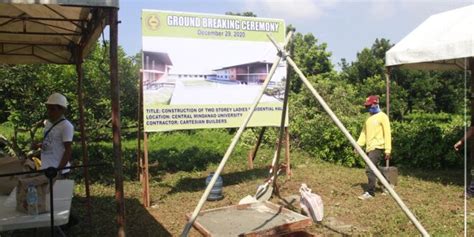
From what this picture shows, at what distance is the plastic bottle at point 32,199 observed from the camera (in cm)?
352

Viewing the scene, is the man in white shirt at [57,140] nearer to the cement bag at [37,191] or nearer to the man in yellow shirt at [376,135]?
the cement bag at [37,191]

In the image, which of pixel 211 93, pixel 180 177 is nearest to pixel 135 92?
pixel 180 177

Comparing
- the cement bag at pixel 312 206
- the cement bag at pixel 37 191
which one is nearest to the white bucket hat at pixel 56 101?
the cement bag at pixel 37 191

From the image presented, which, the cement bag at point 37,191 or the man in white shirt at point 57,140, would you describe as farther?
the man in white shirt at point 57,140

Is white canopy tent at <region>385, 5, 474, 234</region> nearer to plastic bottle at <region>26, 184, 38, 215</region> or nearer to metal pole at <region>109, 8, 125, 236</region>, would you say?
metal pole at <region>109, 8, 125, 236</region>

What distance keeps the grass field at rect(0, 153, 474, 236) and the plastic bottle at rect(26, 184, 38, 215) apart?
2186 millimetres

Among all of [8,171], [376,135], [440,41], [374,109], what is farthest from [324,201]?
[8,171]

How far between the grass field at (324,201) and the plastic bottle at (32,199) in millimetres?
2186

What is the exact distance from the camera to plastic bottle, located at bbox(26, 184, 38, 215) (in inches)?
139

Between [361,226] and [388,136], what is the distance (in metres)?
2.03

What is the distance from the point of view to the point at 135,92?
50.4ft

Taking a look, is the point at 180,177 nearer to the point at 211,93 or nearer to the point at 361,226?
the point at 211,93

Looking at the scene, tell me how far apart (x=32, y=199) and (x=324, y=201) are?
4.86 m

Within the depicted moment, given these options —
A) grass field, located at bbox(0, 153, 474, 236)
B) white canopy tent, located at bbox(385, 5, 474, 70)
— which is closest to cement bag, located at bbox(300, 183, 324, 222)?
grass field, located at bbox(0, 153, 474, 236)
